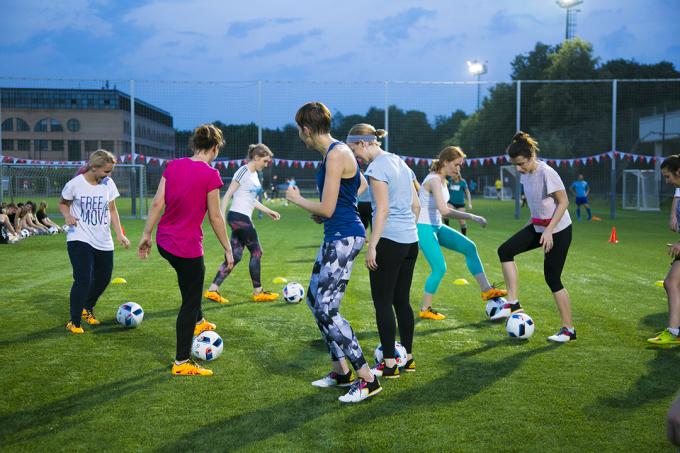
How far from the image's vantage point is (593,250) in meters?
15.2

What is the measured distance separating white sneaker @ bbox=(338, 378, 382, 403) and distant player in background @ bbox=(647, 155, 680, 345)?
326 cm

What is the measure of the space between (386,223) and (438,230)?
297cm

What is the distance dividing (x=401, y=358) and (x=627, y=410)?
176cm

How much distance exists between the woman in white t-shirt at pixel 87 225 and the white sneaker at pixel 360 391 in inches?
133

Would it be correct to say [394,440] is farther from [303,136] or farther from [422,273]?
Answer: [422,273]

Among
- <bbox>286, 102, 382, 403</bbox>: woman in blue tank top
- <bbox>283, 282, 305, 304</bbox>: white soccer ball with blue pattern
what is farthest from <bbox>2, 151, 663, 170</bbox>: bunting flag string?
<bbox>286, 102, 382, 403</bbox>: woman in blue tank top

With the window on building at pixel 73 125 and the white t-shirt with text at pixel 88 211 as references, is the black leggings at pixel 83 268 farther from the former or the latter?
the window on building at pixel 73 125

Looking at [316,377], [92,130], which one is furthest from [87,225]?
[92,130]

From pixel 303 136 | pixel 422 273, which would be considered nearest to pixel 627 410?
pixel 303 136

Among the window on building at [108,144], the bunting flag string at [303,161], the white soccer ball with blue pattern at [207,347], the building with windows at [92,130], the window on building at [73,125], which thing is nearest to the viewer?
the white soccer ball with blue pattern at [207,347]

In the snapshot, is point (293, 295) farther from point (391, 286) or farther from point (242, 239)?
point (391, 286)

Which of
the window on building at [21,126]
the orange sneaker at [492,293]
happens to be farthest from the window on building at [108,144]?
the orange sneaker at [492,293]

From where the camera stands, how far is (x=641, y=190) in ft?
118

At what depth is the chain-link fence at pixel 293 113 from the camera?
26.4 m
